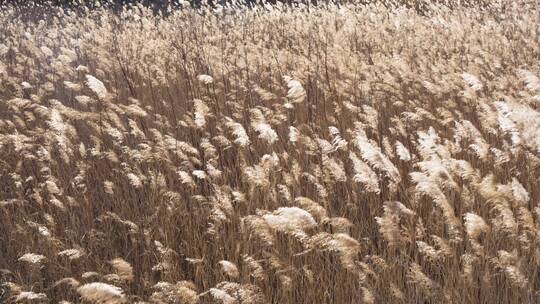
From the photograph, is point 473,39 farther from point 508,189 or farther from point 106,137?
point 508,189

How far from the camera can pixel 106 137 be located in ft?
12.2

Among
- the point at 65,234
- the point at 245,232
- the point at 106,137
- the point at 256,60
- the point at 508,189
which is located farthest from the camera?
the point at 256,60

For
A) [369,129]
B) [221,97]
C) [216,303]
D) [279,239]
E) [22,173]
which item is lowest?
[216,303]

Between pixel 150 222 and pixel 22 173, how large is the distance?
1141mm

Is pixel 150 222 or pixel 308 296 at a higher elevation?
pixel 150 222

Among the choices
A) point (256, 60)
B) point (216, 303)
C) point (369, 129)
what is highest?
point (256, 60)

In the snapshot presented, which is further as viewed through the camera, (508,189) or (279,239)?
(279,239)

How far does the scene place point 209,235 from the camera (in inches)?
103

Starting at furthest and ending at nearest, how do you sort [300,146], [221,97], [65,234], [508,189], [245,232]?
[221,97] < [300,146] < [65,234] < [245,232] < [508,189]

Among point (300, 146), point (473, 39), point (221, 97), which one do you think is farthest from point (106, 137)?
point (473, 39)

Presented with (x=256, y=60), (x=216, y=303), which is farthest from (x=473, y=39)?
(x=216, y=303)

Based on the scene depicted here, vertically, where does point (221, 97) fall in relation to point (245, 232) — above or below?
above

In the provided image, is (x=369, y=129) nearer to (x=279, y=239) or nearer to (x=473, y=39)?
(x=279, y=239)

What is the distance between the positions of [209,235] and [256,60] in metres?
2.78
